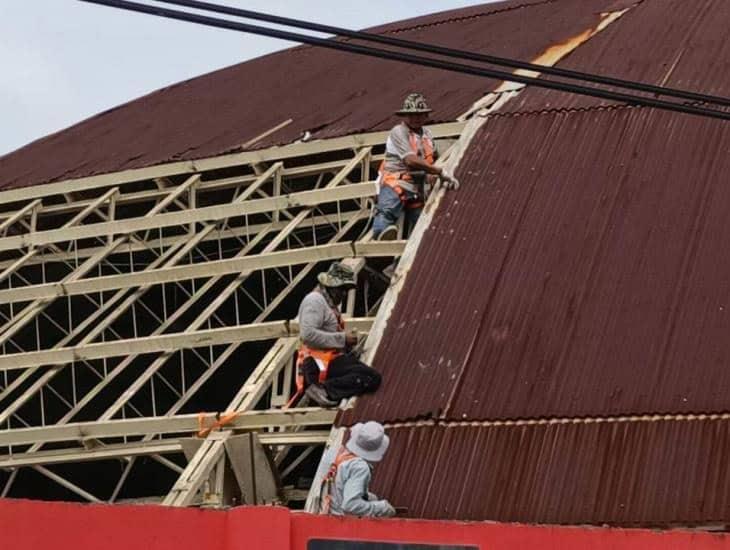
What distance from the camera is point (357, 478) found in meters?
14.7


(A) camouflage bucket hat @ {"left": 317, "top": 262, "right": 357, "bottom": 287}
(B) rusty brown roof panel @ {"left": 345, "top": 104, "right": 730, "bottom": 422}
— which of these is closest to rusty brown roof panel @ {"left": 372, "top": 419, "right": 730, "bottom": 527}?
(B) rusty brown roof panel @ {"left": 345, "top": 104, "right": 730, "bottom": 422}

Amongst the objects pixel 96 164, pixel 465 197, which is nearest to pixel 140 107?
pixel 96 164

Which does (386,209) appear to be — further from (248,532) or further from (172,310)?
(248,532)

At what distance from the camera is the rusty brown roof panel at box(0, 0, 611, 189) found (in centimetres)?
2495

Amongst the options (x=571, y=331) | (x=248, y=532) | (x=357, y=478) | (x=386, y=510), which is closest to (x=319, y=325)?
(x=571, y=331)

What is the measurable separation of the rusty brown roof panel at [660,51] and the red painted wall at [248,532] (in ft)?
30.6

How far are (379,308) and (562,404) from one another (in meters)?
3.12

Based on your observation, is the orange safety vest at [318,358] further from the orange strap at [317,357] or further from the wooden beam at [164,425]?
the wooden beam at [164,425]

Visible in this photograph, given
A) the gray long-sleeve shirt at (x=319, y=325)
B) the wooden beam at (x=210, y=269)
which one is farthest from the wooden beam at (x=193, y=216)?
the gray long-sleeve shirt at (x=319, y=325)

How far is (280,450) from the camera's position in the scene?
683 inches

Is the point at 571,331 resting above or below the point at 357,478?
above

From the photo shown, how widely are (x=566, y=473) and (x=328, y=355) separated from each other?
293 centimetres

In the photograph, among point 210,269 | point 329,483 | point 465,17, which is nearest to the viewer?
point 329,483

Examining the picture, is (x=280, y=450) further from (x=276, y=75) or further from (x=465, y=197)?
(x=276, y=75)
